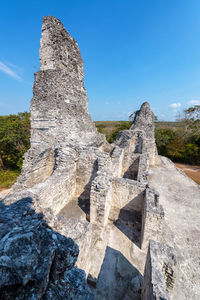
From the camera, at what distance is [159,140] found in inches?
748

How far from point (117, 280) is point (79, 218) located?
6.94ft

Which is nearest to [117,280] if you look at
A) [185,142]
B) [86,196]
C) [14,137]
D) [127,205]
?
[127,205]

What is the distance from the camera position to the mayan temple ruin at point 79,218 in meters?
1.18

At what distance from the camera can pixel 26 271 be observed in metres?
0.93

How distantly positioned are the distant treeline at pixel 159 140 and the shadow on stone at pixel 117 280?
45.1ft

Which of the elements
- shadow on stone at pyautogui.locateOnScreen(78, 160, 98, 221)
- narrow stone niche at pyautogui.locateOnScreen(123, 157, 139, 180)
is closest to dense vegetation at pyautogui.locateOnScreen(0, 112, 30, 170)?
shadow on stone at pyautogui.locateOnScreen(78, 160, 98, 221)

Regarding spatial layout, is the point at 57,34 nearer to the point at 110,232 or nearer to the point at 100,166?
the point at 100,166

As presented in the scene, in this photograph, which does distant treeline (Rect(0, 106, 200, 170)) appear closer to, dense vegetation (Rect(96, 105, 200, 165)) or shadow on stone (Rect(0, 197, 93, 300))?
dense vegetation (Rect(96, 105, 200, 165))

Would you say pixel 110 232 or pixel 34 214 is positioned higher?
pixel 34 214

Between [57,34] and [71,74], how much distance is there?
6.40ft

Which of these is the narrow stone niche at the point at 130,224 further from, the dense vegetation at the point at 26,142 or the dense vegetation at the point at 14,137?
the dense vegetation at the point at 14,137

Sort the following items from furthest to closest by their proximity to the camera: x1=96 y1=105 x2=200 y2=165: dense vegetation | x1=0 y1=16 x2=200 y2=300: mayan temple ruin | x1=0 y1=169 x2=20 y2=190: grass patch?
x1=96 y1=105 x2=200 y2=165: dense vegetation
x1=0 y1=169 x2=20 y2=190: grass patch
x1=0 y1=16 x2=200 y2=300: mayan temple ruin

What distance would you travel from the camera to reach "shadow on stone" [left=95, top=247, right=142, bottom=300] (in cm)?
307

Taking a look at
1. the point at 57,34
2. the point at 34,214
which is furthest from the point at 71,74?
the point at 34,214
